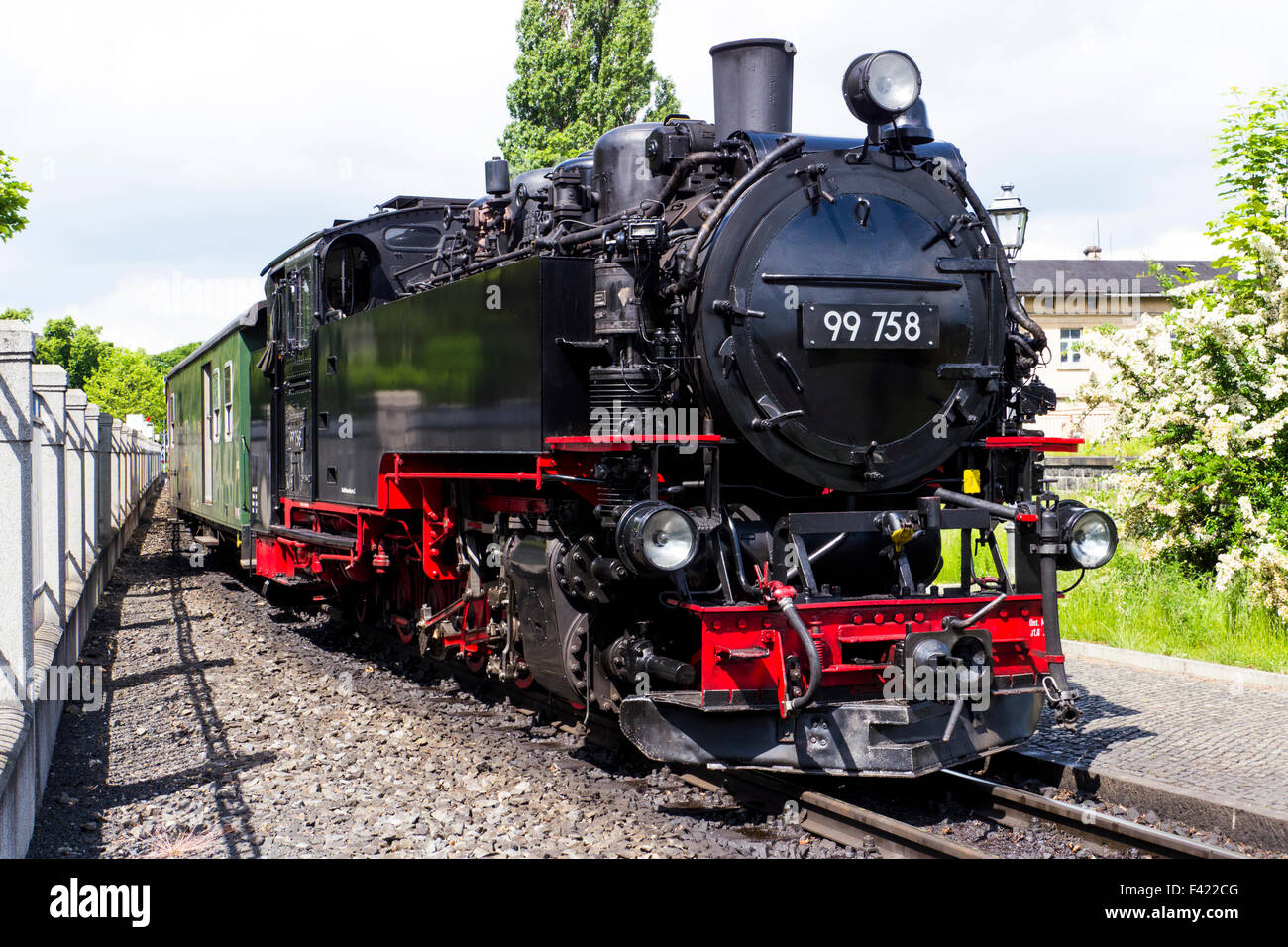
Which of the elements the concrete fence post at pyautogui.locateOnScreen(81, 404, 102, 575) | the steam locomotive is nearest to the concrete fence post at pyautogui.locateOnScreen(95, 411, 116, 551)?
the concrete fence post at pyautogui.locateOnScreen(81, 404, 102, 575)

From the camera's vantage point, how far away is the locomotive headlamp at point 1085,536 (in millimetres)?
5449

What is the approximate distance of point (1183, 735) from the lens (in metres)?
6.04

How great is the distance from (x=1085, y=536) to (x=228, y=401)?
401 inches

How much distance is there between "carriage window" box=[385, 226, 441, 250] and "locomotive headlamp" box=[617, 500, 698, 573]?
4.69 meters

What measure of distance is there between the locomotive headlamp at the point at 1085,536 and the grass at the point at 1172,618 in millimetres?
3078

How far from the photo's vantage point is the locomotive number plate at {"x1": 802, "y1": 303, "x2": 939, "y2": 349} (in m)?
5.12

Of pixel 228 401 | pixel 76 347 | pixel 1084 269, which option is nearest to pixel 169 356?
pixel 76 347

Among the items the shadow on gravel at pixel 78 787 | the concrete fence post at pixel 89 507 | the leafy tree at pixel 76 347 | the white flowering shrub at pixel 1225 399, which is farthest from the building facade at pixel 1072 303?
the leafy tree at pixel 76 347

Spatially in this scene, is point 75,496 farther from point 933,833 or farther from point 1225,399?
point 1225,399

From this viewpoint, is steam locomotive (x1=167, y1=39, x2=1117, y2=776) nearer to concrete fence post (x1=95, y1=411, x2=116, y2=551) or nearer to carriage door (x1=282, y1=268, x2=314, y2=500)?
carriage door (x1=282, y1=268, x2=314, y2=500)

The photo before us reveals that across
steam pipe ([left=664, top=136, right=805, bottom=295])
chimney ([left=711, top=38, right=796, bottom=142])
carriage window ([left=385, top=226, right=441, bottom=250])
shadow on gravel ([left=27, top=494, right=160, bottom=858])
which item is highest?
chimney ([left=711, top=38, right=796, bottom=142])
